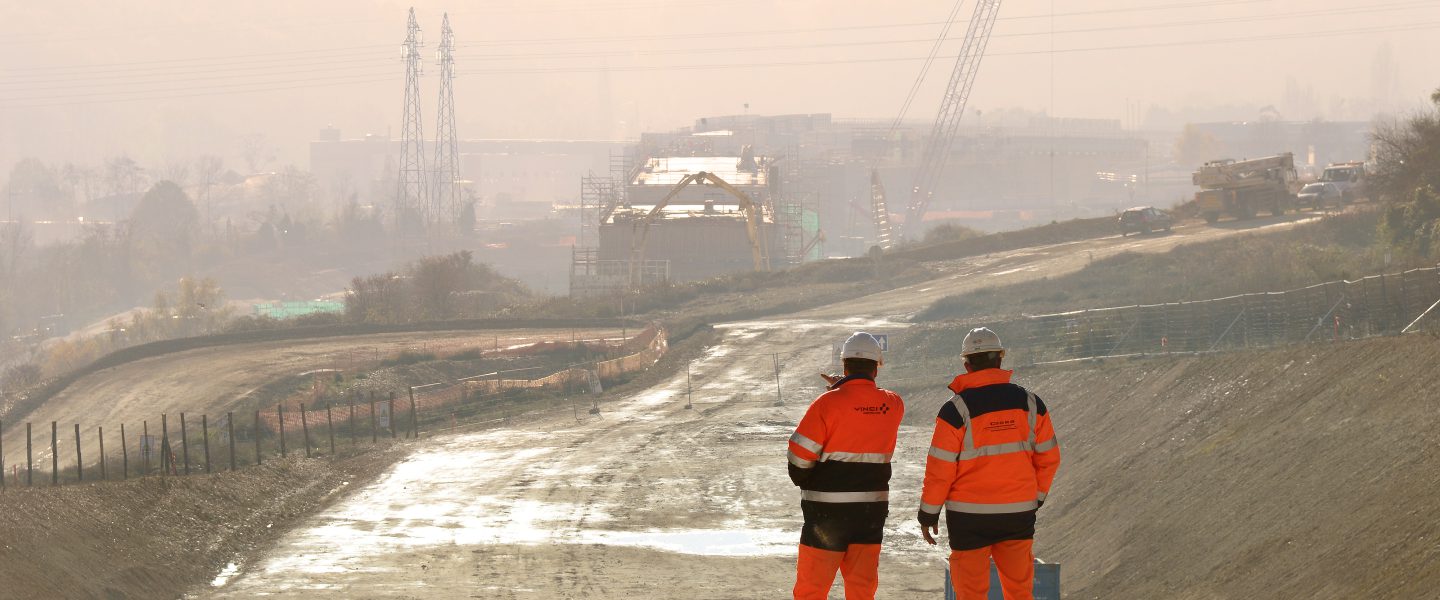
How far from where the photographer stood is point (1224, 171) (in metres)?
81.2

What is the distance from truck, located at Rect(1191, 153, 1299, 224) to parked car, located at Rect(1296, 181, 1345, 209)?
23.6 inches

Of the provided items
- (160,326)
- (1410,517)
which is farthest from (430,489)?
(160,326)

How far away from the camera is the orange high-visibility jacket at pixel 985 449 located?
10.6 m

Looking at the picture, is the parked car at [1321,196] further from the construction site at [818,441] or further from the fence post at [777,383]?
the fence post at [777,383]

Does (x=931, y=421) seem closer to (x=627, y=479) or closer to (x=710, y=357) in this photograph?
(x=627, y=479)

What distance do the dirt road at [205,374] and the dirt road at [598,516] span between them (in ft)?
51.7

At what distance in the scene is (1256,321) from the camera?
31266mm

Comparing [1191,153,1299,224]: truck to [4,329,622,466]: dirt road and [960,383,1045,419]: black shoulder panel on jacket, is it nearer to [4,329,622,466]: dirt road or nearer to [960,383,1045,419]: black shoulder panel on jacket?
[4,329,622,466]: dirt road

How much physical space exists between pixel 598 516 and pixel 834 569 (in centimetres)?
1736

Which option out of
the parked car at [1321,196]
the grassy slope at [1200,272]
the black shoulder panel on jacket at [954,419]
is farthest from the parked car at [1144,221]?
the black shoulder panel on jacket at [954,419]

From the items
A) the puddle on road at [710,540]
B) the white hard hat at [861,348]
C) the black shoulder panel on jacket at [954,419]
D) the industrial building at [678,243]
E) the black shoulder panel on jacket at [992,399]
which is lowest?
the puddle on road at [710,540]

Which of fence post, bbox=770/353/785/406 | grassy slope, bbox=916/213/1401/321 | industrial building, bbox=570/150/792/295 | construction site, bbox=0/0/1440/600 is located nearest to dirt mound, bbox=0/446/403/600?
construction site, bbox=0/0/1440/600

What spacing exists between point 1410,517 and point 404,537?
55.0ft

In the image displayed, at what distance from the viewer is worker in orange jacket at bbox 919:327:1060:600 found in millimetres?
10617
